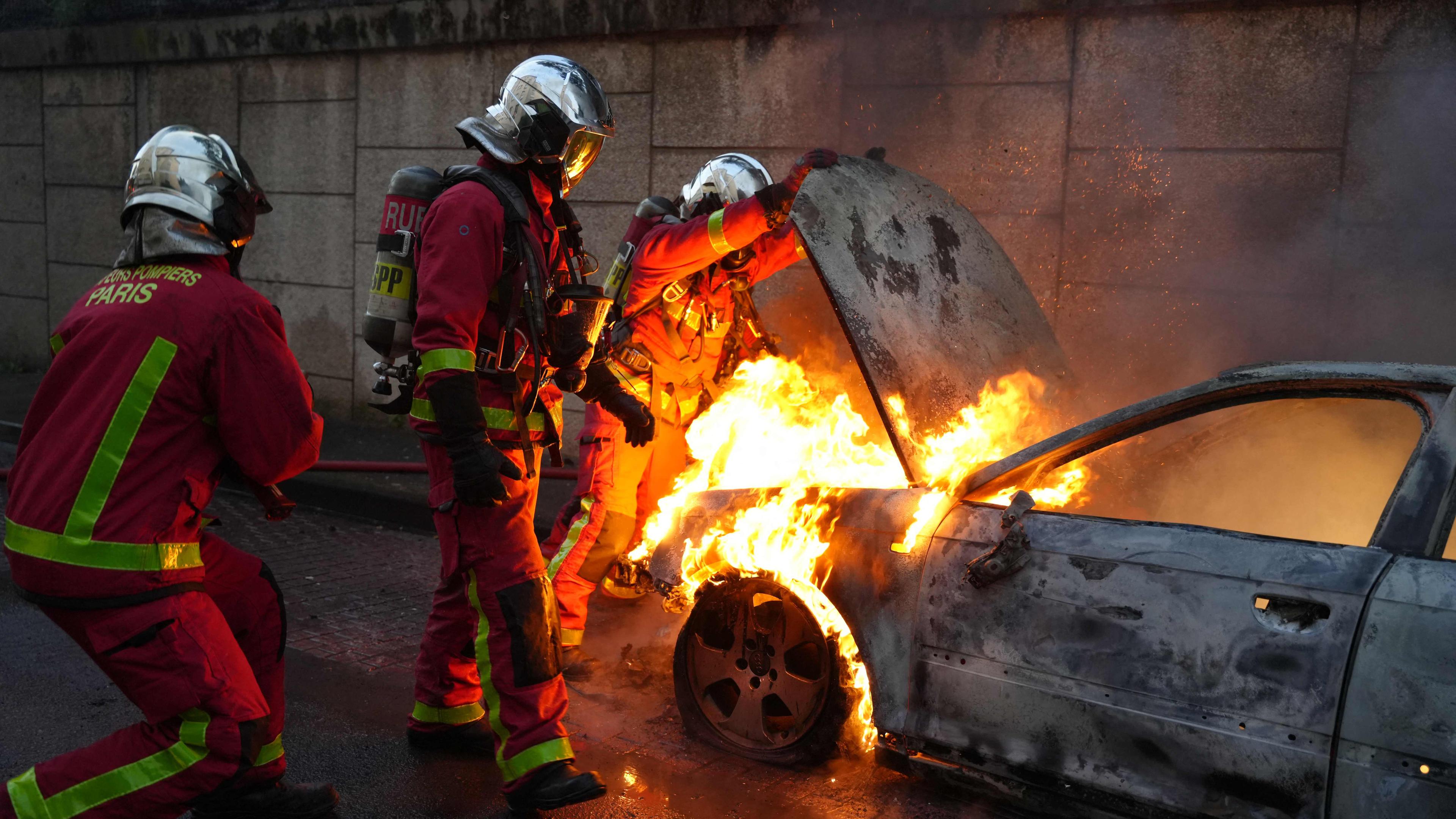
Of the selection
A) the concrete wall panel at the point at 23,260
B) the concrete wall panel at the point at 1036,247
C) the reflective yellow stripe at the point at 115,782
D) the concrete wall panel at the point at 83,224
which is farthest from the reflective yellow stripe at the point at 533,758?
the concrete wall panel at the point at 23,260

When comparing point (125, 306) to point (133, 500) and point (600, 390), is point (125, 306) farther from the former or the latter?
point (600, 390)

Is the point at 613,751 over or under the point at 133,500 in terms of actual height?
under

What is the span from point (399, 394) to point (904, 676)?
186 cm

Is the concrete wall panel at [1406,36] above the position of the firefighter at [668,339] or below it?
above

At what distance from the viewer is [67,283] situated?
456 inches

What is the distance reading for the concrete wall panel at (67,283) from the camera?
37.4 feet

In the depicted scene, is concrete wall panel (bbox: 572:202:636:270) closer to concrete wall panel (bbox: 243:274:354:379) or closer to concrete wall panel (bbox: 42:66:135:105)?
concrete wall panel (bbox: 243:274:354:379)

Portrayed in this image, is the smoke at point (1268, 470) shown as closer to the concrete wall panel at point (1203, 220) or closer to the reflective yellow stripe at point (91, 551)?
the concrete wall panel at point (1203, 220)

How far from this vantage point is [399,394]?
3.72 metres

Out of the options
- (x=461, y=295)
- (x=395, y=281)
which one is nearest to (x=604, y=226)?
(x=395, y=281)

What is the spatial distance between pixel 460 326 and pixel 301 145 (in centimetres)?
728

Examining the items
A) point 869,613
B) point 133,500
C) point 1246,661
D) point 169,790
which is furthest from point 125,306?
point 1246,661

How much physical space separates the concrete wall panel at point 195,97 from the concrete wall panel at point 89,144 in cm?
32

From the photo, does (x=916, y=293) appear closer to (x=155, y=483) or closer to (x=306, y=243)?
(x=155, y=483)
